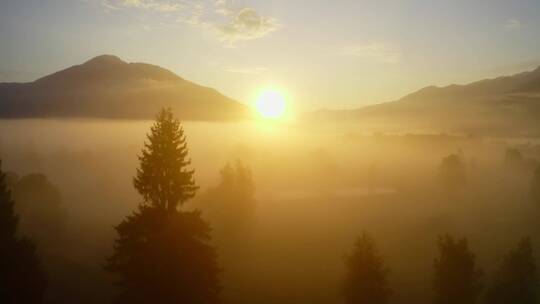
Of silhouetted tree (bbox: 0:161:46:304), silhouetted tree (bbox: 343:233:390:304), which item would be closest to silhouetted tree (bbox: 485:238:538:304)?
silhouetted tree (bbox: 343:233:390:304)

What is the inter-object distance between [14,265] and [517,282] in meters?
38.3

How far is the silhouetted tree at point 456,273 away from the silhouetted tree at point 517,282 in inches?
120

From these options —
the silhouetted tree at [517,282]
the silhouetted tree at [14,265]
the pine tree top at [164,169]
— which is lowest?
the silhouetted tree at [517,282]

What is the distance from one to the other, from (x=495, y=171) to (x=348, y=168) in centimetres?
3999

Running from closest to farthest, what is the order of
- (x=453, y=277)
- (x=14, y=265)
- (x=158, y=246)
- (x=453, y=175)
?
(x=158, y=246), (x=14, y=265), (x=453, y=277), (x=453, y=175)

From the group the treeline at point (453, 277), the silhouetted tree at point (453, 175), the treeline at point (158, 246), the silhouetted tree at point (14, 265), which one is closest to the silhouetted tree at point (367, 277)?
the treeline at point (453, 277)

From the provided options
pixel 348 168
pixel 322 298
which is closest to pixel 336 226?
pixel 322 298

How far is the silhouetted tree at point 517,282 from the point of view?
40.9 meters

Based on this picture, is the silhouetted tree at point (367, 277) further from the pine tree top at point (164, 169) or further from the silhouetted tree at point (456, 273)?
the pine tree top at point (164, 169)

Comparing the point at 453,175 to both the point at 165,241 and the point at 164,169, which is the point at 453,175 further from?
the point at 165,241

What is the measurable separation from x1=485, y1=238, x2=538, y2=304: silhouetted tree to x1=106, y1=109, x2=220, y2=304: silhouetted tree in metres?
27.0

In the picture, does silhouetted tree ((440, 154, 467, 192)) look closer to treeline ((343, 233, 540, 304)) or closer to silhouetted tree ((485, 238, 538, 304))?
treeline ((343, 233, 540, 304))

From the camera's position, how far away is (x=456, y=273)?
39125mm

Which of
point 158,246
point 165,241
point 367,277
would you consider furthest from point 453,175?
point 158,246
